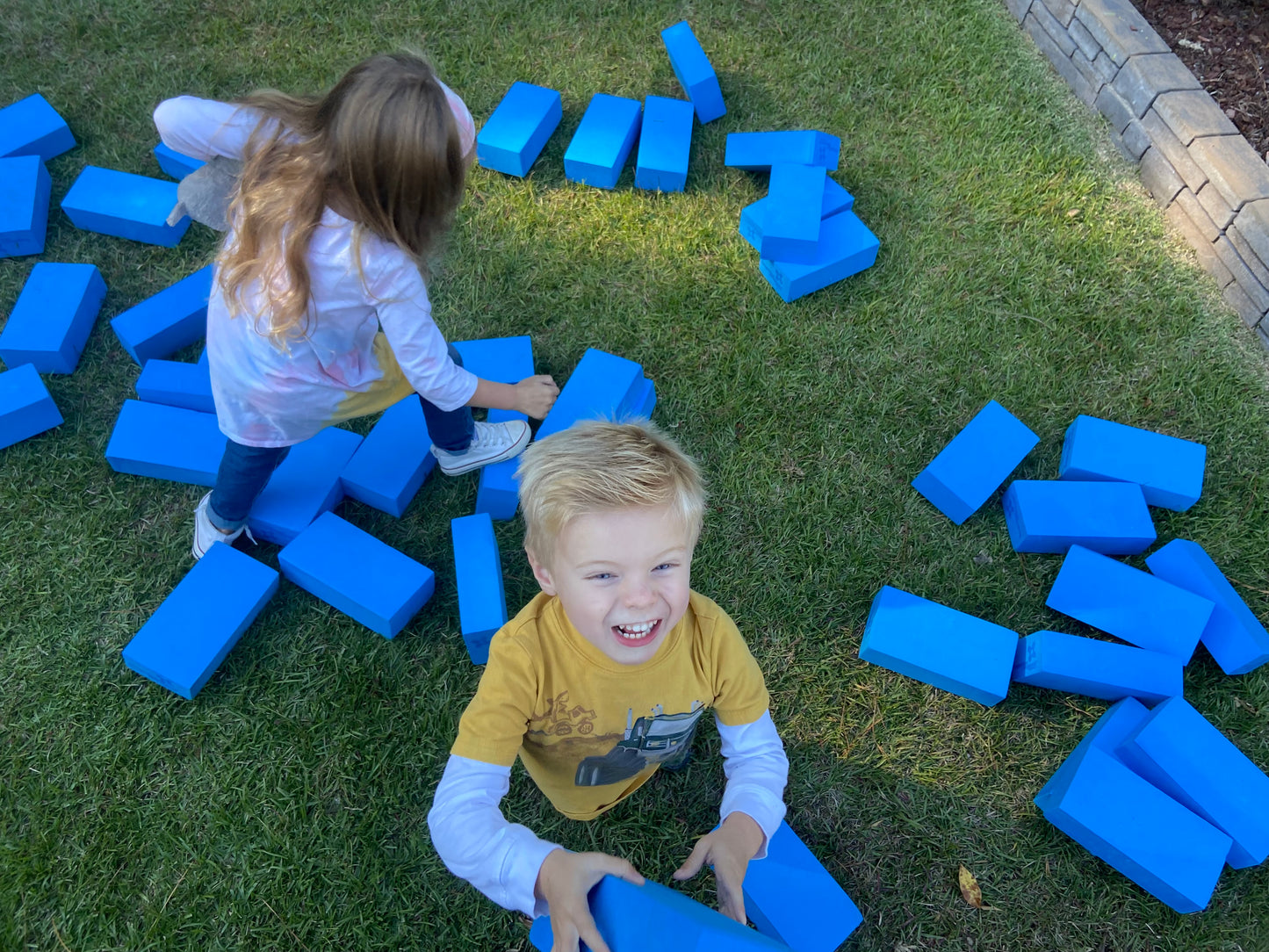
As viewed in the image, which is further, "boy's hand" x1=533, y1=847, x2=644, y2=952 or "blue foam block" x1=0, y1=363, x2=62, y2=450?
"blue foam block" x1=0, y1=363, x2=62, y2=450

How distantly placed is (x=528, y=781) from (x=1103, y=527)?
2030mm

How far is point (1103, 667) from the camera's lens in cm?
259

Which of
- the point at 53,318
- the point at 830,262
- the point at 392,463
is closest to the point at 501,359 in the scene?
the point at 392,463

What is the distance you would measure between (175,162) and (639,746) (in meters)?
3.18

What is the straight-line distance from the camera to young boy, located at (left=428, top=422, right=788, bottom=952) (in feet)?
5.29

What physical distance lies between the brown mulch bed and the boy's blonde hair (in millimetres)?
3477

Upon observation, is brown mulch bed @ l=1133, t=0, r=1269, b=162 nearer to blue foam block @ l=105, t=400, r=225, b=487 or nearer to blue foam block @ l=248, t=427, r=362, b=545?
blue foam block @ l=248, t=427, r=362, b=545

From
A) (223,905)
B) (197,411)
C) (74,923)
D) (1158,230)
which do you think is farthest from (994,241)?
(74,923)

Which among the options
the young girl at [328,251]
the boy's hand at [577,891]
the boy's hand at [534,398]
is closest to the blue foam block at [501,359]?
the boy's hand at [534,398]

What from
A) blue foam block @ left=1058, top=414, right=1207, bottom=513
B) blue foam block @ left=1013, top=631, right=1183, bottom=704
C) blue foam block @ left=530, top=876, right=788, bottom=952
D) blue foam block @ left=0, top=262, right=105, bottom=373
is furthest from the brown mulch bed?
blue foam block @ left=0, top=262, right=105, bottom=373

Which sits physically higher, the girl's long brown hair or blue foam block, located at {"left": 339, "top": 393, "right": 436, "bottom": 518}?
the girl's long brown hair

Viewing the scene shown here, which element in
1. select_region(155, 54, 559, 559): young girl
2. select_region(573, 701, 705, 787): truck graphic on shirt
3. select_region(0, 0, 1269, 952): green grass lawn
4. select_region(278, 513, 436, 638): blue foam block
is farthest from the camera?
select_region(278, 513, 436, 638): blue foam block

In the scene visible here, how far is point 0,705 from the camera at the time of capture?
261 cm

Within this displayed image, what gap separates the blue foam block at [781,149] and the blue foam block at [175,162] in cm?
224
